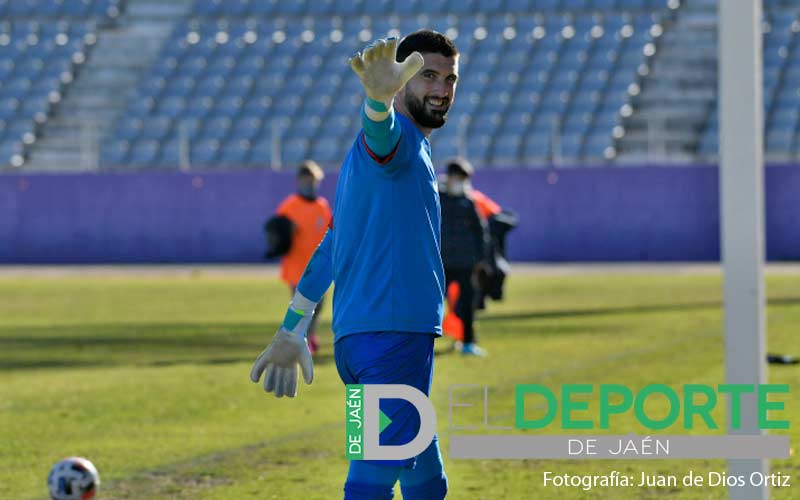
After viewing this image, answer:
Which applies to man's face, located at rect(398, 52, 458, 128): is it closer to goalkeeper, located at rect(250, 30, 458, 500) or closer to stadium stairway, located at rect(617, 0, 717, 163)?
goalkeeper, located at rect(250, 30, 458, 500)

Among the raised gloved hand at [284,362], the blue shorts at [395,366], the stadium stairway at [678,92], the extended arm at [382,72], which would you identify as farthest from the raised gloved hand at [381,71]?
the stadium stairway at [678,92]

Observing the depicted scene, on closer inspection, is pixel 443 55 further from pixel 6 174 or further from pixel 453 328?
pixel 6 174

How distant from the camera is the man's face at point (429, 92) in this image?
6078 millimetres

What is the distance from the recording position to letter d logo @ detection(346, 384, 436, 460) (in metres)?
5.88

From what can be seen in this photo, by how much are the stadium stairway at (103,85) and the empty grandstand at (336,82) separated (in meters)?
0.05

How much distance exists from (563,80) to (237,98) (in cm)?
868

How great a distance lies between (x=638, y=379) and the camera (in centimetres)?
1417

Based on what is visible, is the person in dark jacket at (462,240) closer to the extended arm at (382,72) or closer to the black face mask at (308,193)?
the black face mask at (308,193)

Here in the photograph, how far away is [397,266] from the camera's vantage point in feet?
19.7

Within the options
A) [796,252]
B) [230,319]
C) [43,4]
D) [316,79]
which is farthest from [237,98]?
[230,319]

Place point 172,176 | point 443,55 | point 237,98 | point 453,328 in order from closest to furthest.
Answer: point 443,55 → point 453,328 → point 172,176 → point 237,98

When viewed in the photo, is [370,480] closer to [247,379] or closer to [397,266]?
[397,266]

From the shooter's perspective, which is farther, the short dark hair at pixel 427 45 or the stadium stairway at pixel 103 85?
the stadium stairway at pixel 103 85

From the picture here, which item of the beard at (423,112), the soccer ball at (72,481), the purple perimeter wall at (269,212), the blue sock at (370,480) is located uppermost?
the beard at (423,112)
